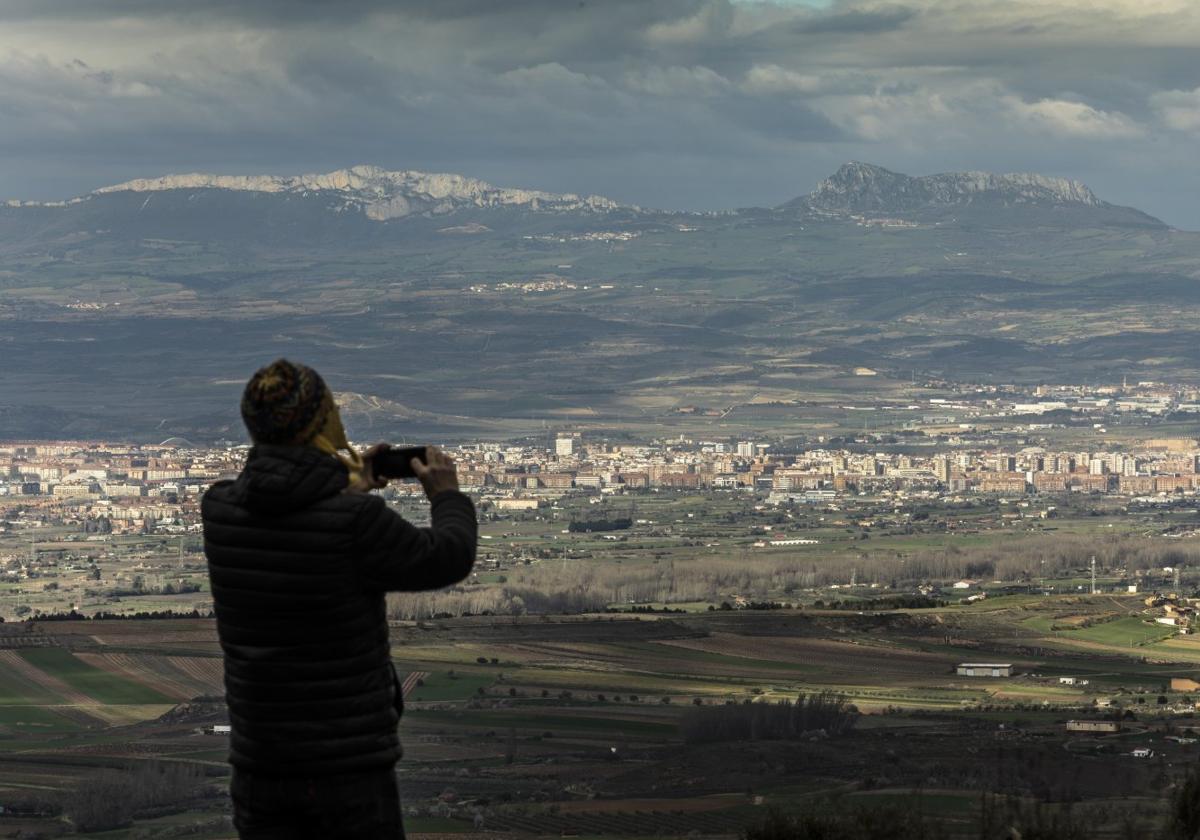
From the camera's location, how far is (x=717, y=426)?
525 ft

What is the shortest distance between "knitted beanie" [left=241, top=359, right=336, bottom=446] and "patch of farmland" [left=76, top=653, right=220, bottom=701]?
124 feet

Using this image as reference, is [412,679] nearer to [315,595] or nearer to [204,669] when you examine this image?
[204,669]

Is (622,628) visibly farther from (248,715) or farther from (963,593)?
(248,715)

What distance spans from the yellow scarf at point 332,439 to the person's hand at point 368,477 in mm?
10

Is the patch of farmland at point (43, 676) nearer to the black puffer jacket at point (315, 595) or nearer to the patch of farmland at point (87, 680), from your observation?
the patch of farmland at point (87, 680)

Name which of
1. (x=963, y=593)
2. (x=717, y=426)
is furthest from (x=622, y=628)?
(x=717, y=426)

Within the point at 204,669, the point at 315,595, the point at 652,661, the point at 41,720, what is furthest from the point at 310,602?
the point at 652,661

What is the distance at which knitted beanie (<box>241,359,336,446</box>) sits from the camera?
18.9 feet

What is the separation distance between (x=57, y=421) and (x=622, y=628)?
11782cm

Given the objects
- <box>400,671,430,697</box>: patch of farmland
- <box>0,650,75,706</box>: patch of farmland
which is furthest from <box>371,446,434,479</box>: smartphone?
<box>0,650,75,706</box>: patch of farmland

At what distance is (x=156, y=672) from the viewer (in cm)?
4591

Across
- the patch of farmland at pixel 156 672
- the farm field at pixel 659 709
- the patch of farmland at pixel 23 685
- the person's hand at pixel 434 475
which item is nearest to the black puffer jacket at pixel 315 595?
the person's hand at pixel 434 475

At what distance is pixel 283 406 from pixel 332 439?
0.55ft

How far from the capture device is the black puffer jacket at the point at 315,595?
18.6 feet
